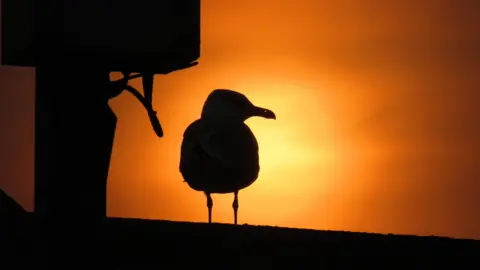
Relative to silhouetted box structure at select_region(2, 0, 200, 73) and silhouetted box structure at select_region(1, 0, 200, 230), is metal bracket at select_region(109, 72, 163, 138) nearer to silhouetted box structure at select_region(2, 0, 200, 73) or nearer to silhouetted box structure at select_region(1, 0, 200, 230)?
silhouetted box structure at select_region(2, 0, 200, 73)

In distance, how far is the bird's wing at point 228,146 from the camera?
30.6ft

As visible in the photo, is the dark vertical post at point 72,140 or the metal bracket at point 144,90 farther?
the metal bracket at point 144,90

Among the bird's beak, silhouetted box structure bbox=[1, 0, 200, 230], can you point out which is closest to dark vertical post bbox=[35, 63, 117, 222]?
silhouetted box structure bbox=[1, 0, 200, 230]

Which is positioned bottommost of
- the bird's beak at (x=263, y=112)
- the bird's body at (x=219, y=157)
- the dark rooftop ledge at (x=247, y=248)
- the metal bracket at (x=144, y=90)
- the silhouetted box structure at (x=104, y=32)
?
the dark rooftop ledge at (x=247, y=248)

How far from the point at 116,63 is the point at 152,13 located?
1.24 feet

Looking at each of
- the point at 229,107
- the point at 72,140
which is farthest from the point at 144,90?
the point at 229,107

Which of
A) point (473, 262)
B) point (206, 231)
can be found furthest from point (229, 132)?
point (473, 262)

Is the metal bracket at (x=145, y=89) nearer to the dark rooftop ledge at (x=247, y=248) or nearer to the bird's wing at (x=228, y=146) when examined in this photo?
the dark rooftop ledge at (x=247, y=248)

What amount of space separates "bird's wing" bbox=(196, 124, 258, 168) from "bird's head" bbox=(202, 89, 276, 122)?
655 mm

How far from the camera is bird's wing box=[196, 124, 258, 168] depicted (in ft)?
30.6

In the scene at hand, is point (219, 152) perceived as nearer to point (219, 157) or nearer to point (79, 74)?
point (219, 157)

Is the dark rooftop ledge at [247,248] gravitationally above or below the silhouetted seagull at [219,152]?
below

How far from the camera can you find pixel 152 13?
535cm

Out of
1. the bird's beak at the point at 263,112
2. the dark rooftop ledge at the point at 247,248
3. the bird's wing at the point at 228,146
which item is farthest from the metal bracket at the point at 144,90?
the bird's beak at the point at 263,112
